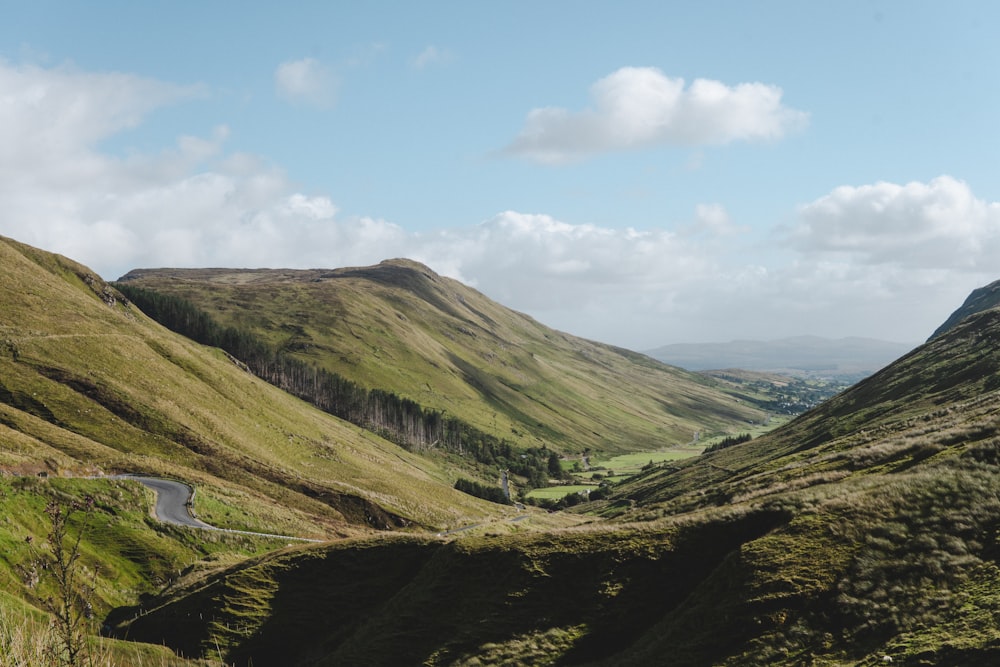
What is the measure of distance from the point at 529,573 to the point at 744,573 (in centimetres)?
1141

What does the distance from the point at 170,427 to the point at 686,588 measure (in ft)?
343

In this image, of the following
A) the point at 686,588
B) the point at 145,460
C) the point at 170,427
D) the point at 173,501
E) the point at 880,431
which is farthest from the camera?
the point at 170,427

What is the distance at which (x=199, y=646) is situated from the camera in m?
37.7

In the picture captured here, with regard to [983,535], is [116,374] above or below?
above

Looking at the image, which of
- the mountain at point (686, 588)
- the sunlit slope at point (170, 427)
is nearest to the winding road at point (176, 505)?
the sunlit slope at point (170, 427)

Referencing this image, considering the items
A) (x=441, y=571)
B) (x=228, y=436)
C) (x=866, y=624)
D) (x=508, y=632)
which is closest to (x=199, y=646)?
(x=441, y=571)

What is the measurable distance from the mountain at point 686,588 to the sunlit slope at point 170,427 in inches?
1673

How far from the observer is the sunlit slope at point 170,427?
89188mm

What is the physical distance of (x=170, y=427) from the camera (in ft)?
358

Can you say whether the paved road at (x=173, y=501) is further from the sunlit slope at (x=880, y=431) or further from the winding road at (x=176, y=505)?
the sunlit slope at (x=880, y=431)

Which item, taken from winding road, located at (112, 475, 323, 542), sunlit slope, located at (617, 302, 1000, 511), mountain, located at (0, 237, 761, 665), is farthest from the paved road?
sunlit slope, located at (617, 302, 1000, 511)

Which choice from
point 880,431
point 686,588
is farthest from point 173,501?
point 880,431

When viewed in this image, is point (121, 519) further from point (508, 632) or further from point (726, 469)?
point (726, 469)

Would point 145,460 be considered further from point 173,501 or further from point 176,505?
point 176,505
